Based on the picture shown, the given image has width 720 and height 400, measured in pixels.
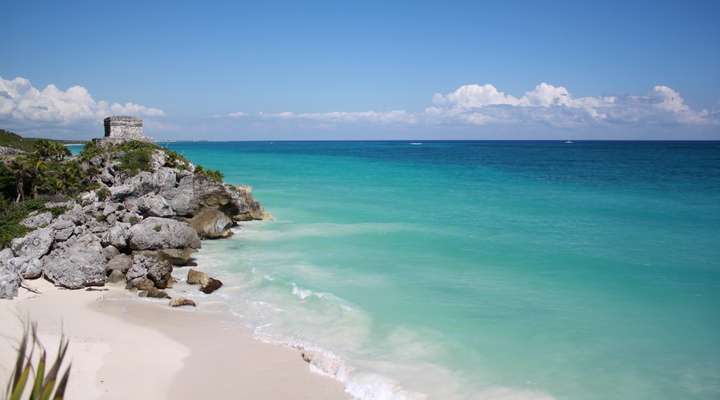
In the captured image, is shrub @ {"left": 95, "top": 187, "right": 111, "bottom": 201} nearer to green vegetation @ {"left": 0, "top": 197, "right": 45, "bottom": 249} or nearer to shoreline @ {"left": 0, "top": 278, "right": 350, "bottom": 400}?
green vegetation @ {"left": 0, "top": 197, "right": 45, "bottom": 249}

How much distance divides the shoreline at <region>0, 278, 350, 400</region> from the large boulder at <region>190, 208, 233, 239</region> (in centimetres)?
829

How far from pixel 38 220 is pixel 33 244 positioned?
3.30m

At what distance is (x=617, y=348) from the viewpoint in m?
12.6

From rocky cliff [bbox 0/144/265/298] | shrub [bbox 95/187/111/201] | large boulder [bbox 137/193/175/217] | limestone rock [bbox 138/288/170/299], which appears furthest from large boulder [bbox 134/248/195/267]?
shrub [bbox 95/187/111/201]

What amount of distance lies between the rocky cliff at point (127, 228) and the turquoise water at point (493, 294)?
1.63 metres

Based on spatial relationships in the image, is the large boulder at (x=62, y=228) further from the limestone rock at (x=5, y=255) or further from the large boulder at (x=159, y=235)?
the large boulder at (x=159, y=235)

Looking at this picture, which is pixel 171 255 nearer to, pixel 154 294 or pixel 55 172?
pixel 154 294

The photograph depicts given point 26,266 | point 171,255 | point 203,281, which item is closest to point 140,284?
point 203,281

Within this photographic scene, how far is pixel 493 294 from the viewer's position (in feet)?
53.8

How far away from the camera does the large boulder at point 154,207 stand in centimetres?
2266

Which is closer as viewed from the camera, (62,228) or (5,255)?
(5,255)

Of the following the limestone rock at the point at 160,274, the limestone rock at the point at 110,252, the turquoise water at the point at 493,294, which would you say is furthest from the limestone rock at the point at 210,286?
the limestone rock at the point at 110,252

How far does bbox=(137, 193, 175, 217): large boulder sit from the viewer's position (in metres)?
22.7

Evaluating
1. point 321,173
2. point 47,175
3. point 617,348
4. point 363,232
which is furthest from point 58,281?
point 321,173
